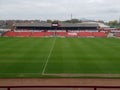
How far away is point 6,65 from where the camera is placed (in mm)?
32219

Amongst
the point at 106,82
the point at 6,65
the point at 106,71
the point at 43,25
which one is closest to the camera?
the point at 106,82

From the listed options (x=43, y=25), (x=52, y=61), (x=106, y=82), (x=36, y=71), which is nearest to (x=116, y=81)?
(x=106, y=82)

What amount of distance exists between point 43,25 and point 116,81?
106 m

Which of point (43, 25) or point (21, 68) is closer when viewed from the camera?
point (21, 68)

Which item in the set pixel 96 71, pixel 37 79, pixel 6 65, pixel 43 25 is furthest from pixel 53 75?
pixel 43 25

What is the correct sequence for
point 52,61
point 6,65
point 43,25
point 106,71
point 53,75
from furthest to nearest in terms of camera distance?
point 43,25 → point 52,61 → point 6,65 → point 106,71 → point 53,75

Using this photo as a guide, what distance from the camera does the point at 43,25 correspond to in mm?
129125

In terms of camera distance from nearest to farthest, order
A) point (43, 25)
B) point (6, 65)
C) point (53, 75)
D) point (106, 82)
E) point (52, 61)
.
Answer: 1. point (106, 82)
2. point (53, 75)
3. point (6, 65)
4. point (52, 61)
5. point (43, 25)

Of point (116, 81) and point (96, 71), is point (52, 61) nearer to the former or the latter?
point (96, 71)

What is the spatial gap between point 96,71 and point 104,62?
213 inches

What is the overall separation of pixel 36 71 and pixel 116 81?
7514 mm

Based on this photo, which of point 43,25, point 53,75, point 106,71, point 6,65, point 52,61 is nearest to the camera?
point 53,75

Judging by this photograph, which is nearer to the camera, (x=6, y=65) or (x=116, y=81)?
(x=116, y=81)

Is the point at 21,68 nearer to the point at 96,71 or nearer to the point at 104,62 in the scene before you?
the point at 96,71
